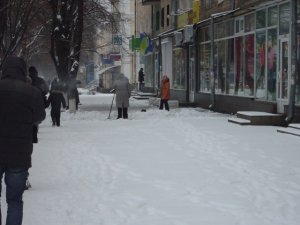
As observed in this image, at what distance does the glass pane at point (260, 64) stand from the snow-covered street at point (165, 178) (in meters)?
4.79

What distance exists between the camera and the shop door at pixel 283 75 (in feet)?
60.7

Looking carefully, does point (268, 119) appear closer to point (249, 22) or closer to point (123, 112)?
point (123, 112)

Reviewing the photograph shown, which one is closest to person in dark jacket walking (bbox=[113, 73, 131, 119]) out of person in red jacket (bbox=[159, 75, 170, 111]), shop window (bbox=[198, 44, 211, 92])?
person in red jacket (bbox=[159, 75, 170, 111])

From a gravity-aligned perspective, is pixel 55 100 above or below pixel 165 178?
above

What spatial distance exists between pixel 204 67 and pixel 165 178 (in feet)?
67.4

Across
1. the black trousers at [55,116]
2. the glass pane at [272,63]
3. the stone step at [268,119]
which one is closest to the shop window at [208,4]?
the glass pane at [272,63]

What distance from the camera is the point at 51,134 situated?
52.2ft

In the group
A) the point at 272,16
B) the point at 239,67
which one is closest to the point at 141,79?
the point at 239,67

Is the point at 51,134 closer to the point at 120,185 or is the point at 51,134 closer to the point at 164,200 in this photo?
the point at 120,185

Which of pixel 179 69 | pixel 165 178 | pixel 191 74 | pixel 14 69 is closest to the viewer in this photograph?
pixel 14 69

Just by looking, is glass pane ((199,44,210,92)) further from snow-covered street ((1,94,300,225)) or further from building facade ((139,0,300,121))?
snow-covered street ((1,94,300,225))

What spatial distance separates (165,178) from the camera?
910 cm

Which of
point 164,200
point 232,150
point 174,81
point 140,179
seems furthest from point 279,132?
point 174,81

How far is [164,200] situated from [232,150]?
16.1 ft
